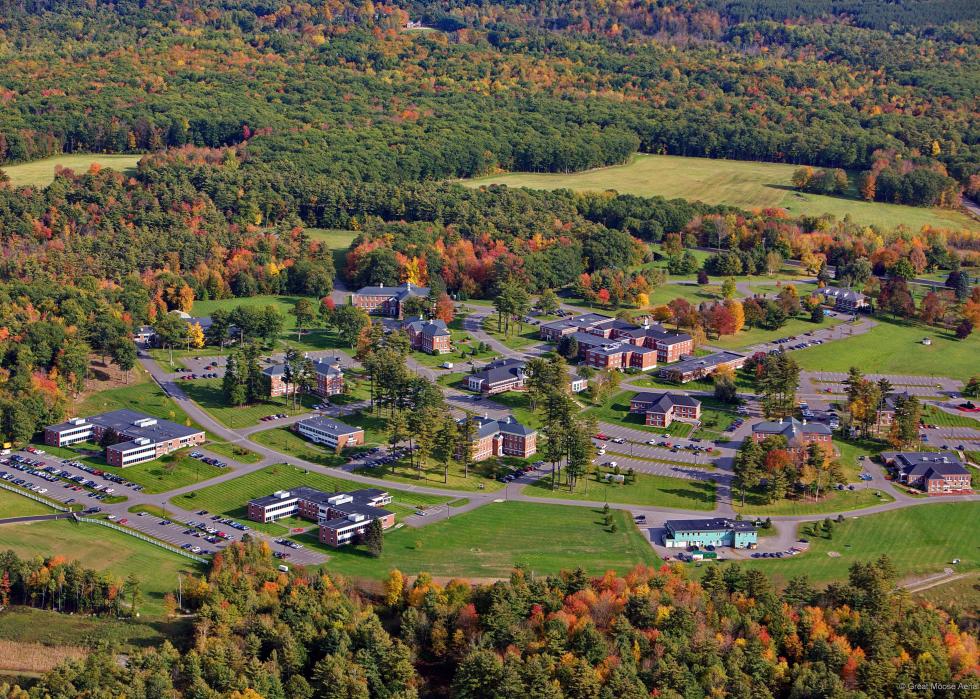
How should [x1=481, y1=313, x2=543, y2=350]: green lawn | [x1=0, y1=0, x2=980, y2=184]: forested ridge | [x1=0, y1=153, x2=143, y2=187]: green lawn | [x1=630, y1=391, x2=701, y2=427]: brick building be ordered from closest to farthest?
[x1=630, y1=391, x2=701, y2=427]: brick building, [x1=481, y1=313, x2=543, y2=350]: green lawn, [x1=0, y1=153, x2=143, y2=187]: green lawn, [x1=0, y1=0, x2=980, y2=184]: forested ridge

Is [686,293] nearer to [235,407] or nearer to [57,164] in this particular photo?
[235,407]

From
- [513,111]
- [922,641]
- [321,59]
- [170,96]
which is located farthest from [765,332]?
[321,59]

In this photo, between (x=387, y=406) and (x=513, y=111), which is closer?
(x=387, y=406)

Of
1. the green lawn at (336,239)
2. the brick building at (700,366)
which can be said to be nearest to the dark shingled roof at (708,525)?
the brick building at (700,366)

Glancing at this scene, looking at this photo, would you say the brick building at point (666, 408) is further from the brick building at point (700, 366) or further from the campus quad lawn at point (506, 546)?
the campus quad lawn at point (506, 546)

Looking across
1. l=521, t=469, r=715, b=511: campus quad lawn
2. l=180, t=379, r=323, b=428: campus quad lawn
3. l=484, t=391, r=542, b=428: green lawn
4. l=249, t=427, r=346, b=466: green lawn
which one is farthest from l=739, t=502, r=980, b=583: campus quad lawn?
l=180, t=379, r=323, b=428: campus quad lawn

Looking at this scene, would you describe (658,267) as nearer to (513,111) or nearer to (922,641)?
(513,111)

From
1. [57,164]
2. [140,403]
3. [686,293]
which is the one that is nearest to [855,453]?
[686,293]

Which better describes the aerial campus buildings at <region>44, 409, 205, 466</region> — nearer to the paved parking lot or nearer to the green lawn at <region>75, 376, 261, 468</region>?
the green lawn at <region>75, 376, 261, 468</region>
